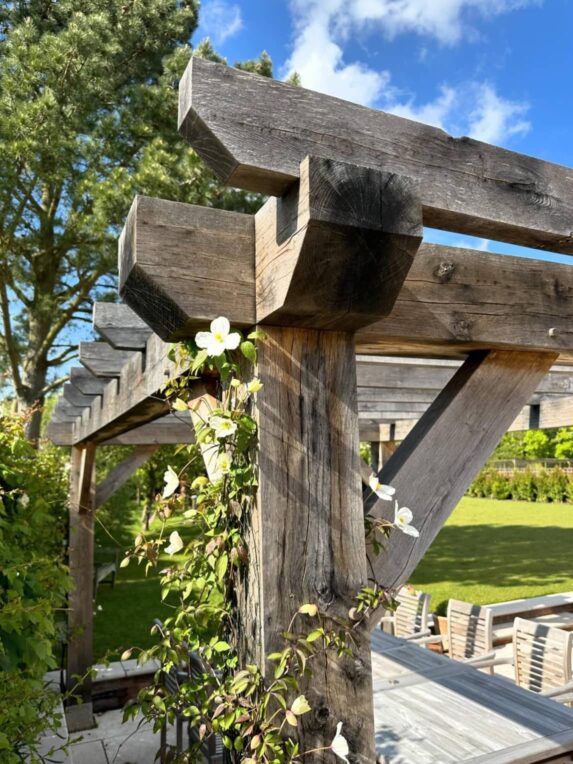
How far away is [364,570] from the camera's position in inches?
50.7

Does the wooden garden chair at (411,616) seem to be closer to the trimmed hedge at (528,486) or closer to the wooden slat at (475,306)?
the wooden slat at (475,306)

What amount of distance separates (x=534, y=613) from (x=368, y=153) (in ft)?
22.2

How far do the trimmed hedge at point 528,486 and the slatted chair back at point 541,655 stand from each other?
17.3 m

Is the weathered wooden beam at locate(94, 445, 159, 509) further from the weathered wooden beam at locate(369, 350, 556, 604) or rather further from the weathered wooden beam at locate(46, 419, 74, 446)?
the weathered wooden beam at locate(369, 350, 556, 604)

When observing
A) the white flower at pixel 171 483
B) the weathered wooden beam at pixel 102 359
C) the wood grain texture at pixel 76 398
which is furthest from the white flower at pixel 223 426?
the wood grain texture at pixel 76 398

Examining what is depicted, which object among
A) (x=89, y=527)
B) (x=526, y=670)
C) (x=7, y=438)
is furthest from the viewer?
(x=89, y=527)

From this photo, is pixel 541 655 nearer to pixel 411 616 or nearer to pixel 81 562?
pixel 411 616

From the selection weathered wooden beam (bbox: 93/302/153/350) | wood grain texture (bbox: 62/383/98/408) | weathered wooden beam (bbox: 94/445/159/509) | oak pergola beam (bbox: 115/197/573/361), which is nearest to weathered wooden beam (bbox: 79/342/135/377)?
weathered wooden beam (bbox: 93/302/153/350)

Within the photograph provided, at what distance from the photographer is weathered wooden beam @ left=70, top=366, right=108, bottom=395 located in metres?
3.95

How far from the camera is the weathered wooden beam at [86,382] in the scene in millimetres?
3951

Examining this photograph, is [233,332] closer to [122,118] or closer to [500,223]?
[500,223]

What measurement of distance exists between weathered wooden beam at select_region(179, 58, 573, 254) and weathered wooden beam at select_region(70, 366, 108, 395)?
3.07 m

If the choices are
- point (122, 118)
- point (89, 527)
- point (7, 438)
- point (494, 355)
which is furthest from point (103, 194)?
point (494, 355)

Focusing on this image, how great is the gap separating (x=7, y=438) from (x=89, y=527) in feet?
10.4
